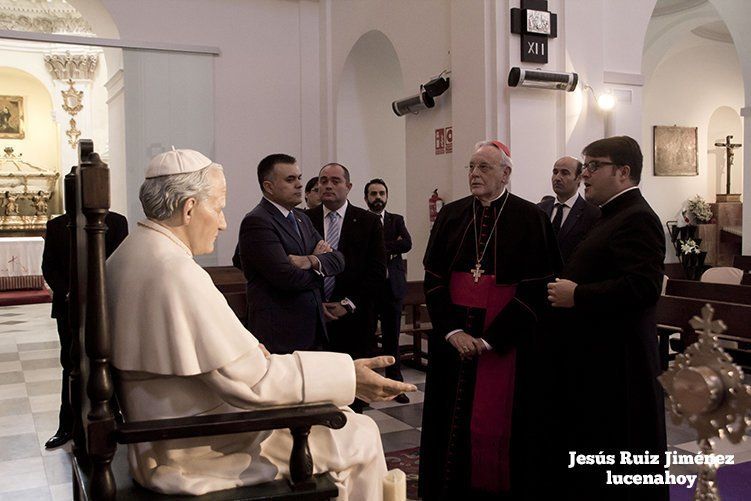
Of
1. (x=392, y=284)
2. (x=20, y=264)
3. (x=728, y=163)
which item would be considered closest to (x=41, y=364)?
(x=392, y=284)

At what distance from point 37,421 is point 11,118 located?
44.5 feet

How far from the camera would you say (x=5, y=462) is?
179 inches

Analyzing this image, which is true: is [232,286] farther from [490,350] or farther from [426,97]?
[490,350]

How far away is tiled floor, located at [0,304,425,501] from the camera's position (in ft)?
13.8

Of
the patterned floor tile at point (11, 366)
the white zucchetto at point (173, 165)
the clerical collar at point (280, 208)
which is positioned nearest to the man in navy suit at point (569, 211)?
the clerical collar at point (280, 208)

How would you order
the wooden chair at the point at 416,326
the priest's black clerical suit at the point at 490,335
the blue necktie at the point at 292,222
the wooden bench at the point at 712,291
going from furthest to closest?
the wooden chair at the point at 416,326 < the wooden bench at the point at 712,291 < the blue necktie at the point at 292,222 < the priest's black clerical suit at the point at 490,335

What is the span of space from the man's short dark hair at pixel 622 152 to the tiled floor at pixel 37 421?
2.33 m

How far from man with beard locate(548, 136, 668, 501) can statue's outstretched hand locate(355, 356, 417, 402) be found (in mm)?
1317

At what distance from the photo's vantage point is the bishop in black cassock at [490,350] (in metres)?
3.55

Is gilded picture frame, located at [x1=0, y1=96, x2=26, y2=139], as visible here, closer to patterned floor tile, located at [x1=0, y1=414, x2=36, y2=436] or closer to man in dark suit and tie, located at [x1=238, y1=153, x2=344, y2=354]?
patterned floor tile, located at [x1=0, y1=414, x2=36, y2=436]

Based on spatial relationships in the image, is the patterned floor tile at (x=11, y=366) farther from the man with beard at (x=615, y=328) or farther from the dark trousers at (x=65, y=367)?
the man with beard at (x=615, y=328)

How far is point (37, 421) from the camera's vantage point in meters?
5.53

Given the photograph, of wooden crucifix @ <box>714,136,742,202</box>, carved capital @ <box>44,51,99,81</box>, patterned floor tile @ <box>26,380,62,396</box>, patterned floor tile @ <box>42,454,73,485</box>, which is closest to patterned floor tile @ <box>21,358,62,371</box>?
patterned floor tile @ <box>26,380,62,396</box>

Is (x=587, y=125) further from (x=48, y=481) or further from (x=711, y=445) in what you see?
(x=711, y=445)
